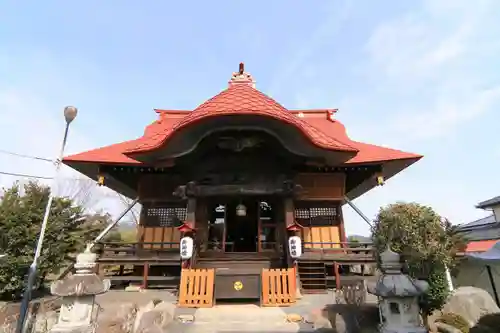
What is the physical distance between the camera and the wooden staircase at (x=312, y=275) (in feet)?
32.0

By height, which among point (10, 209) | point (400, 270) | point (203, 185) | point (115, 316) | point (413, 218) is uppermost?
point (203, 185)

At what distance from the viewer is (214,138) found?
1014 centimetres

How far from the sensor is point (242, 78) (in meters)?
12.1

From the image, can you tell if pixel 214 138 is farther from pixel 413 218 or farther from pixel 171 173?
pixel 413 218

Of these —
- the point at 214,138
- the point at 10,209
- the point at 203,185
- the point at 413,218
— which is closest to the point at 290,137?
the point at 214,138

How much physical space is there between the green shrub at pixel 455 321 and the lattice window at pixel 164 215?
9.35 metres

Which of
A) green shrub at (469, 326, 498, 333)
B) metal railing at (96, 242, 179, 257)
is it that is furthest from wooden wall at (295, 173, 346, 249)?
green shrub at (469, 326, 498, 333)

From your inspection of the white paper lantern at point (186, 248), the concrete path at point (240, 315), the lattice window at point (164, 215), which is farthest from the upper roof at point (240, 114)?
the concrete path at point (240, 315)

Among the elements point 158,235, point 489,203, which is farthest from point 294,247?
point 489,203

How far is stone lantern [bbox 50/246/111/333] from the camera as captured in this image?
548 cm

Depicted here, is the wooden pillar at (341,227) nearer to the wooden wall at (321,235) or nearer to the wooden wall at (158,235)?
the wooden wall at (321,235)

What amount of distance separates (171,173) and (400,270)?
9065 millimetres

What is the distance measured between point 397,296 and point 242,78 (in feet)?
31.7

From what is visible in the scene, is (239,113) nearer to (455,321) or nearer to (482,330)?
(455,321)
